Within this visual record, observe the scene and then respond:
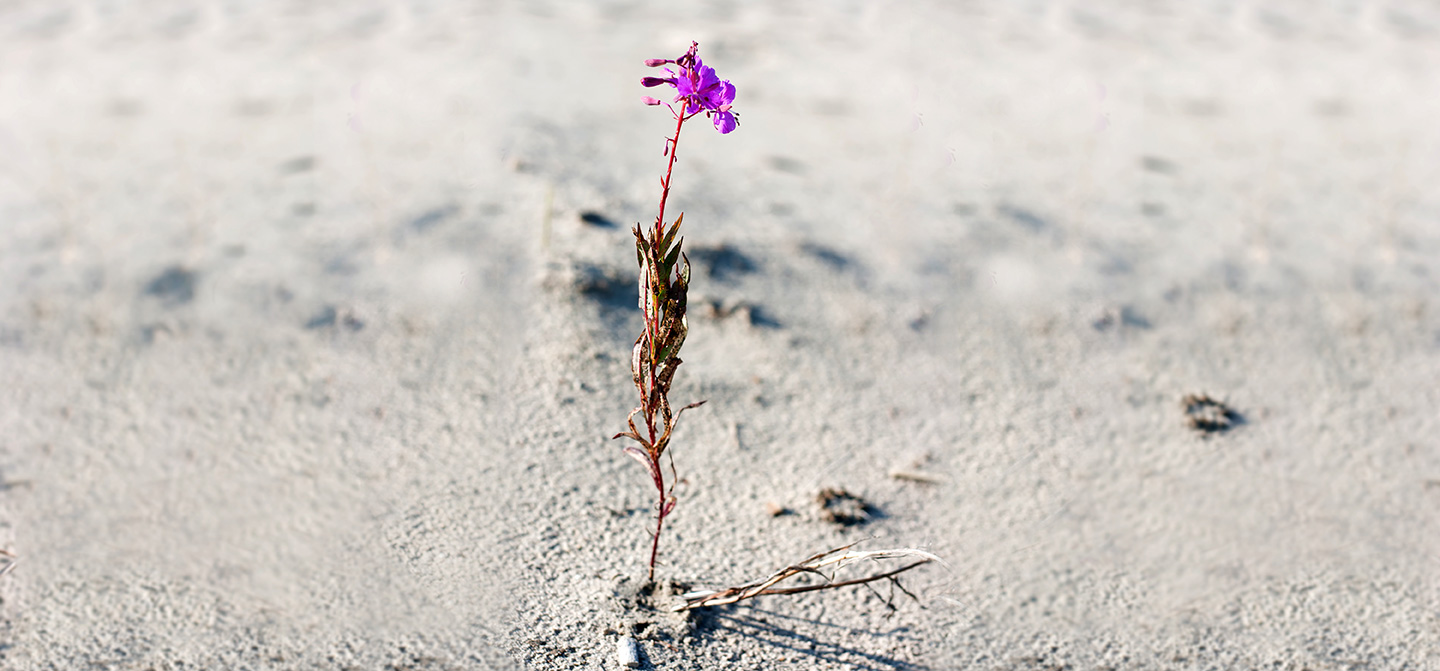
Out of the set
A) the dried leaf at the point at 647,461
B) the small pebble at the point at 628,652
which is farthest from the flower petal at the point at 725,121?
the small pebble at the point at 628,652

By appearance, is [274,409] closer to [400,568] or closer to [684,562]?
[400,568]

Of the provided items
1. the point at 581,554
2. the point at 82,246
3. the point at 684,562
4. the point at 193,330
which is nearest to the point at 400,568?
the point at 581,554

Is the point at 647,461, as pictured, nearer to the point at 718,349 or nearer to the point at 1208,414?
the point at 718,349

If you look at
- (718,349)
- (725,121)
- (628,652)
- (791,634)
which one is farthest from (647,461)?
(718,349)

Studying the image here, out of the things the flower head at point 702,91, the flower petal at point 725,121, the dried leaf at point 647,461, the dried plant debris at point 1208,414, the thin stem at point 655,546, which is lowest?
the dried plant debris at point 1208,414

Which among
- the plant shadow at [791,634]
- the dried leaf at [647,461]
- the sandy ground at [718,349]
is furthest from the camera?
the sandy ground at [718,349]

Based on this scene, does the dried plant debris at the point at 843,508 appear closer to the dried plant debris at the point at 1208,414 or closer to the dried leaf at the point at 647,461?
the dried leaf at the point at 647,461
